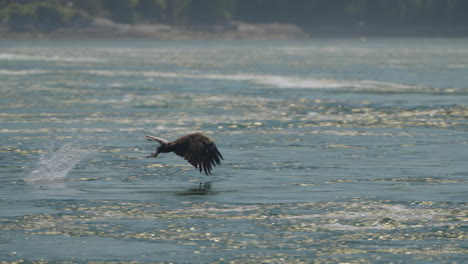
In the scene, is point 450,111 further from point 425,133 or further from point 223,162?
point 223,162

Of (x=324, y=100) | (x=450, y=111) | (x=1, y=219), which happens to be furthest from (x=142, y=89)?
(x=1, y=219)

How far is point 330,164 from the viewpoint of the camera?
27188mm

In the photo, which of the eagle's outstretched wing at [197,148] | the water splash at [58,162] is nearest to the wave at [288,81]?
the water splash at [58,162]

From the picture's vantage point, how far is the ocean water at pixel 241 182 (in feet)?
58.2

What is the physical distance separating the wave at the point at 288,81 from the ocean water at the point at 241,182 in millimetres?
9790

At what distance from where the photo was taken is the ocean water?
17.7 m

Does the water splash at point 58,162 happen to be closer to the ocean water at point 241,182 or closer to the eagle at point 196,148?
the ocean water at point 241,182

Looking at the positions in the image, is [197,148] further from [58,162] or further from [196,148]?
[58,162]

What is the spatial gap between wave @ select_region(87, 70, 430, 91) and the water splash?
1189 inches

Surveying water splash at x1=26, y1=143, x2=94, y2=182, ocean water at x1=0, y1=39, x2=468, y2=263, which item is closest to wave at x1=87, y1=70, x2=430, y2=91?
ocean water at x1=0, y1=39, x2=468, y2=263

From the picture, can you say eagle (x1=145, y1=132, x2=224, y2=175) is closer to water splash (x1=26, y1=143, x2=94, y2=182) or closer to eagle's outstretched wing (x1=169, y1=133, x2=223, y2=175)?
eagle's outstretched wing (x1=169, y1=133, x2=223, y2=175)

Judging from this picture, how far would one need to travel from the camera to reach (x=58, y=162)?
27.8 meters

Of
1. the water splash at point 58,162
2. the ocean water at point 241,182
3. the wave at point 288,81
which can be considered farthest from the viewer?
the wave at point 288,81

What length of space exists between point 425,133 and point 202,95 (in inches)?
837
